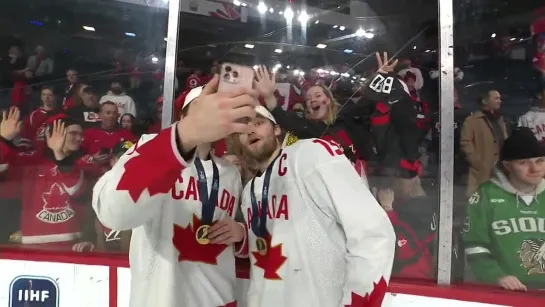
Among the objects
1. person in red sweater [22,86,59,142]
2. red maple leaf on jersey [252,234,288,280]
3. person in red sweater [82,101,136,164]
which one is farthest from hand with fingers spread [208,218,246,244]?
person in red sweater [22,86,59,142]

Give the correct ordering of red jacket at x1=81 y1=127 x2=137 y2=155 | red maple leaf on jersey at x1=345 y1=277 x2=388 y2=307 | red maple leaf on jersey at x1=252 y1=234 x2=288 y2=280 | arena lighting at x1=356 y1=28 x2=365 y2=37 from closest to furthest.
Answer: red maple leaf on jersey at x1=345 y1=277 x2=388 y2=307 → red maple leaf on jersey at x1=252 y1=234 x2=288 y2=280 → arena lighting at x1=356 y1=28 x2=365 y2=37 → red jacket at x1=81 y1=127 x2=137 y2=155

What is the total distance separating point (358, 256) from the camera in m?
1.36

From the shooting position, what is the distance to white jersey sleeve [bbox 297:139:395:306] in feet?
4.41

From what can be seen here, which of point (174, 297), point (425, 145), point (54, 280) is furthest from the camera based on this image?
point (54, 280)

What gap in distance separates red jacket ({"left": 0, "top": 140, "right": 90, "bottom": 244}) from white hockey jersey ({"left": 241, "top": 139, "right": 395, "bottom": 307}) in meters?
1.07

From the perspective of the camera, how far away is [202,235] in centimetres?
159

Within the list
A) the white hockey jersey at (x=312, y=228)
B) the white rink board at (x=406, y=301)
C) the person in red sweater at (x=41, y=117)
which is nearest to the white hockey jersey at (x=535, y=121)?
the white rink board at (x=406, y=301)

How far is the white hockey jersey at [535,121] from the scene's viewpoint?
1.78 metres

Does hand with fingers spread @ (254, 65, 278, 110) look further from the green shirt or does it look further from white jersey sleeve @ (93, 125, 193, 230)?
the green shirt

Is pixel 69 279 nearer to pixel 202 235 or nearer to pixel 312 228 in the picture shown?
pixel 202 235

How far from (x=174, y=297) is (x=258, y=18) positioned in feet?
3.66

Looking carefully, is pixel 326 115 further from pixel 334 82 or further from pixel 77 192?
pixel 77 192

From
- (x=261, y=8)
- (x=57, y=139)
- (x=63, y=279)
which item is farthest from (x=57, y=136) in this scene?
(x=261, y=8)

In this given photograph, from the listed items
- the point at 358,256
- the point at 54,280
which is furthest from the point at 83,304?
the point at 358,256
